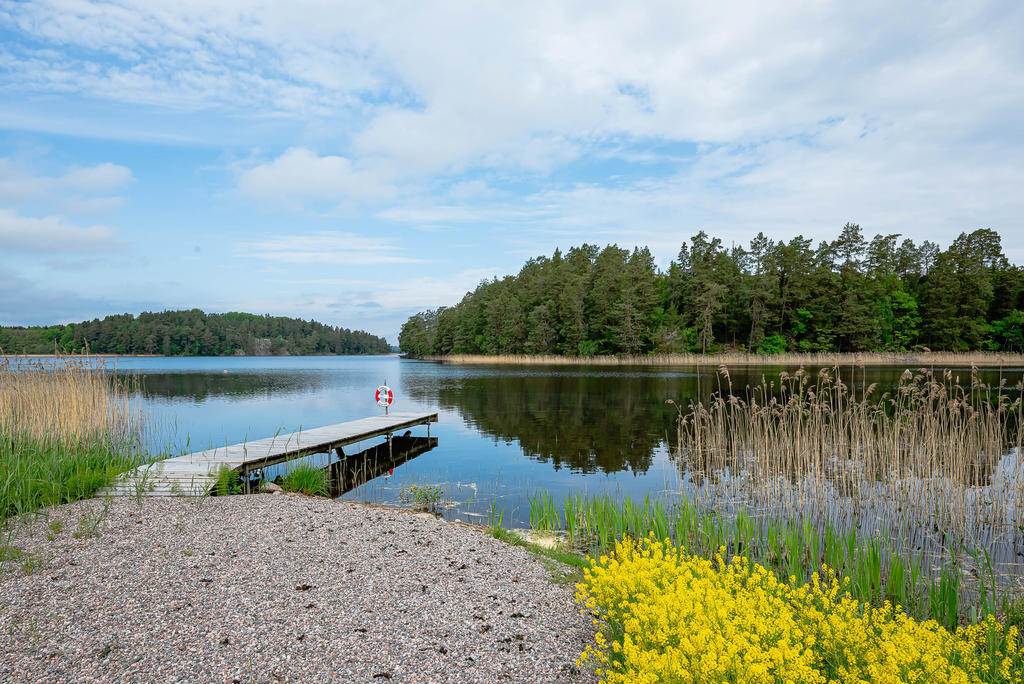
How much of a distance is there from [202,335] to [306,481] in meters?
112

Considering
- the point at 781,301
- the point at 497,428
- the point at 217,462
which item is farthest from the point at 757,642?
the point at 781,301

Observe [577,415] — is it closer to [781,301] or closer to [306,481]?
[306,481]

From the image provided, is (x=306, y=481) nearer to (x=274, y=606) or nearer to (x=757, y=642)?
(x=274, y=606)

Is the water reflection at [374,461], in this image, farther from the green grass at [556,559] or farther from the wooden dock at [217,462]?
the green grass at [556,559]

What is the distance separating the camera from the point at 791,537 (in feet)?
19.3

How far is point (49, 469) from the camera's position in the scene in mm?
7145

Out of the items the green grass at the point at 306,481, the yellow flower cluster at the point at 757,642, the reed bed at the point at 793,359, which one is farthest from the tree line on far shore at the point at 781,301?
the yellow flower cluster at the point at 757,642

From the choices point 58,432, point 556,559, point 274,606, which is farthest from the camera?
point 58,432

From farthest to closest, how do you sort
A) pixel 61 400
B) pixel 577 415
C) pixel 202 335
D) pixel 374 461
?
1. pixel 202 335
2. pixel 577 415
3. pixel 374 461
4. pixel 61 400

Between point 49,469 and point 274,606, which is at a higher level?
point 49,469

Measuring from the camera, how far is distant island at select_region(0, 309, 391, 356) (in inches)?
3590

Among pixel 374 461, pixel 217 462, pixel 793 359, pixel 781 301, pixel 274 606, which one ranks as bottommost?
pixel 374 461

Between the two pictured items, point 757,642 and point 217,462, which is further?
point 217,462

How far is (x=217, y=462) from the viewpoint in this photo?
9.04 meters
